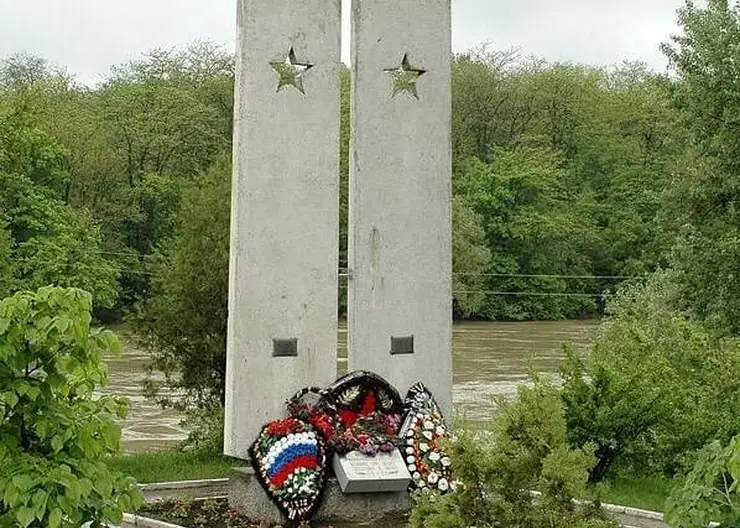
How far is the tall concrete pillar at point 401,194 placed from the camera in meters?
9.64

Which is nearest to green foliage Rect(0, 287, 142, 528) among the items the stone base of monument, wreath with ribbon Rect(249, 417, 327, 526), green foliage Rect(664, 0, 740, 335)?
wreath with ribbon Rect(249, 417, 327, 526)

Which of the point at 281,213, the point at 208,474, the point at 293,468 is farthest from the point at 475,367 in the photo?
the point at 293,468

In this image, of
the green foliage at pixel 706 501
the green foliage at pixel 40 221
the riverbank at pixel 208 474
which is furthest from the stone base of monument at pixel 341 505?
the green foliage at pixel 40 221

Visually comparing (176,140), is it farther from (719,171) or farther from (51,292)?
(51,292)

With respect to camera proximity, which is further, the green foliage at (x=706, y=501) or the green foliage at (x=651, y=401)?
the green foliage at (x=651, y=401)

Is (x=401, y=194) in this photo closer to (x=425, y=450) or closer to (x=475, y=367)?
(x=425, y=450)

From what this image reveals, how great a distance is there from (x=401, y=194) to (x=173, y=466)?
4.15 meters

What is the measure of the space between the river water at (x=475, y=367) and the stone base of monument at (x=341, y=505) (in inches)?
37.2

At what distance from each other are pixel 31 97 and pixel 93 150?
442 cm

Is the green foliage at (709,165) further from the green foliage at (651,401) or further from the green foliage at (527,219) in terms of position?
the green foliage at (527,219)

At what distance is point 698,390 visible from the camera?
38.6 feet

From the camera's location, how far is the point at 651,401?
35.4 ft

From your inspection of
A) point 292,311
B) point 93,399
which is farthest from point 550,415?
point 292,311

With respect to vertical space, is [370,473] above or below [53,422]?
below
